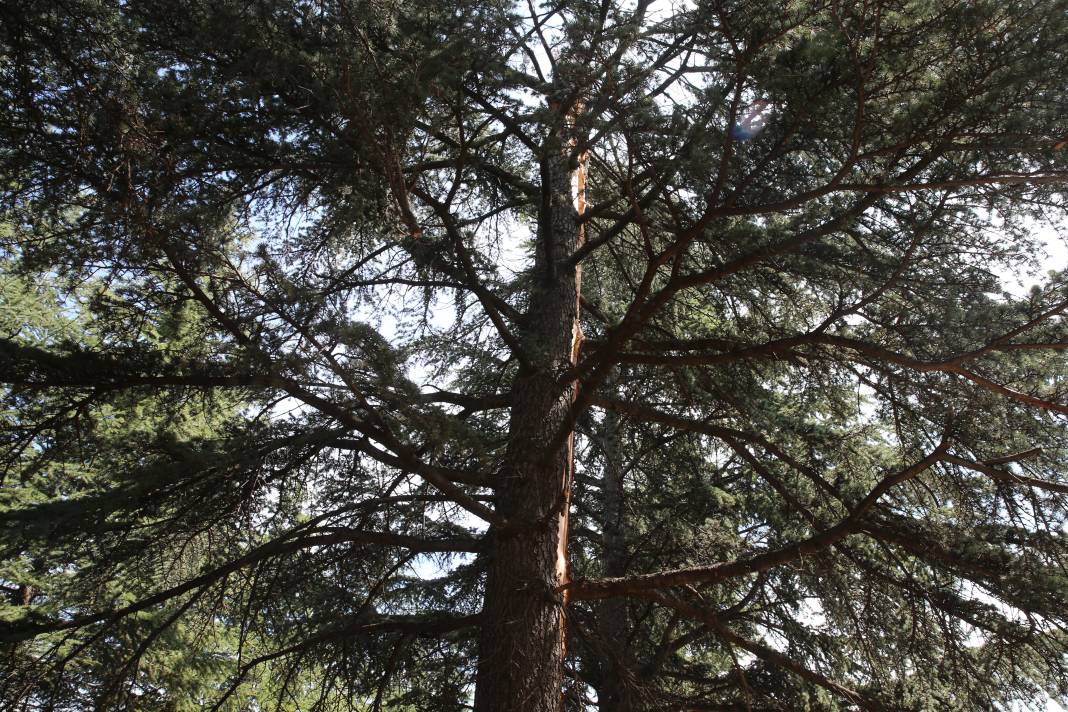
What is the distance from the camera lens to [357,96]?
4.16m

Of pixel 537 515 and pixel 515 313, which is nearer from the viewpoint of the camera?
pixel 537 515

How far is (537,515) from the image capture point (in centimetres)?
483

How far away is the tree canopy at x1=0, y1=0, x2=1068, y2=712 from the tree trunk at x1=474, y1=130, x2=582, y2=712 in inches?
1.0

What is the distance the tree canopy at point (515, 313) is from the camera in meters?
4.02

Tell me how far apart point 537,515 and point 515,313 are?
5.87 ft

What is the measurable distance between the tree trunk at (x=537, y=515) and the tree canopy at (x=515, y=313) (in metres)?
0.02

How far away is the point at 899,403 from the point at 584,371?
2.23 meters

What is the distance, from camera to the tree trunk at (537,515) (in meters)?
4.19

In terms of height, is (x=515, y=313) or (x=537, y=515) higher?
(x=515, y=313)

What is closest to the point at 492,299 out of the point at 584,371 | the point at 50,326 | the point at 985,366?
the point at 584,371

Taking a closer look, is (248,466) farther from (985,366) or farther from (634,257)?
(985,366)

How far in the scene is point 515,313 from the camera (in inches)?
235

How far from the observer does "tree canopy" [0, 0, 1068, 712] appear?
13.2 ft

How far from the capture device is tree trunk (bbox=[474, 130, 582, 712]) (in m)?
4.19
